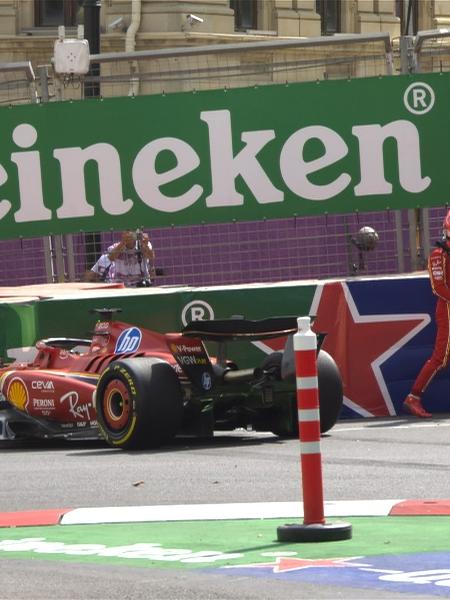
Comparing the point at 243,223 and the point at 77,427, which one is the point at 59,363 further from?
the point at 243,223

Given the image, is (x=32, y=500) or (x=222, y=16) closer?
(x=32, y=500)

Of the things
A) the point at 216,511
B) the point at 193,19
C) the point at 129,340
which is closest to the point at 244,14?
the point at 193,19

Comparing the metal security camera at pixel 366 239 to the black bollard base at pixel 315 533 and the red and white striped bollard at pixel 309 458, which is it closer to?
the red and white striped bollard at pixel 309 458

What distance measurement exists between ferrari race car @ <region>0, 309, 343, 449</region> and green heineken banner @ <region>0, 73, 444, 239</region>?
11.4 feet

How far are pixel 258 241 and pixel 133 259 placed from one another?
1241mm

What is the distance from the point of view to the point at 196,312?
Result: 1558cm

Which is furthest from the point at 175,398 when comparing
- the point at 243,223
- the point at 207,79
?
the point at 207,79

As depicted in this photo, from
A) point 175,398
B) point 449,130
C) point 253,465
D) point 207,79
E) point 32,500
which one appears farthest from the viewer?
point 207,79

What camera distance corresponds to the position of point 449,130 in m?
17.3

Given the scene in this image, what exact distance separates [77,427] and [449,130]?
5580 millimetres

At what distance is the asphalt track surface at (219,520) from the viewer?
732 cm

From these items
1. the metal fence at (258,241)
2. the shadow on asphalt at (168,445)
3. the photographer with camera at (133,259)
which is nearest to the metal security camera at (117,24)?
the metal fence at (258,241)

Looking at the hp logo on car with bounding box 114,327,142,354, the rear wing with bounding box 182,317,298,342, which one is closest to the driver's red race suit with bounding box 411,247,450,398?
the rear wing with bounding box 182,317,298,342

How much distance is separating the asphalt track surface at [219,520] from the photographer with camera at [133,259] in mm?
4162
